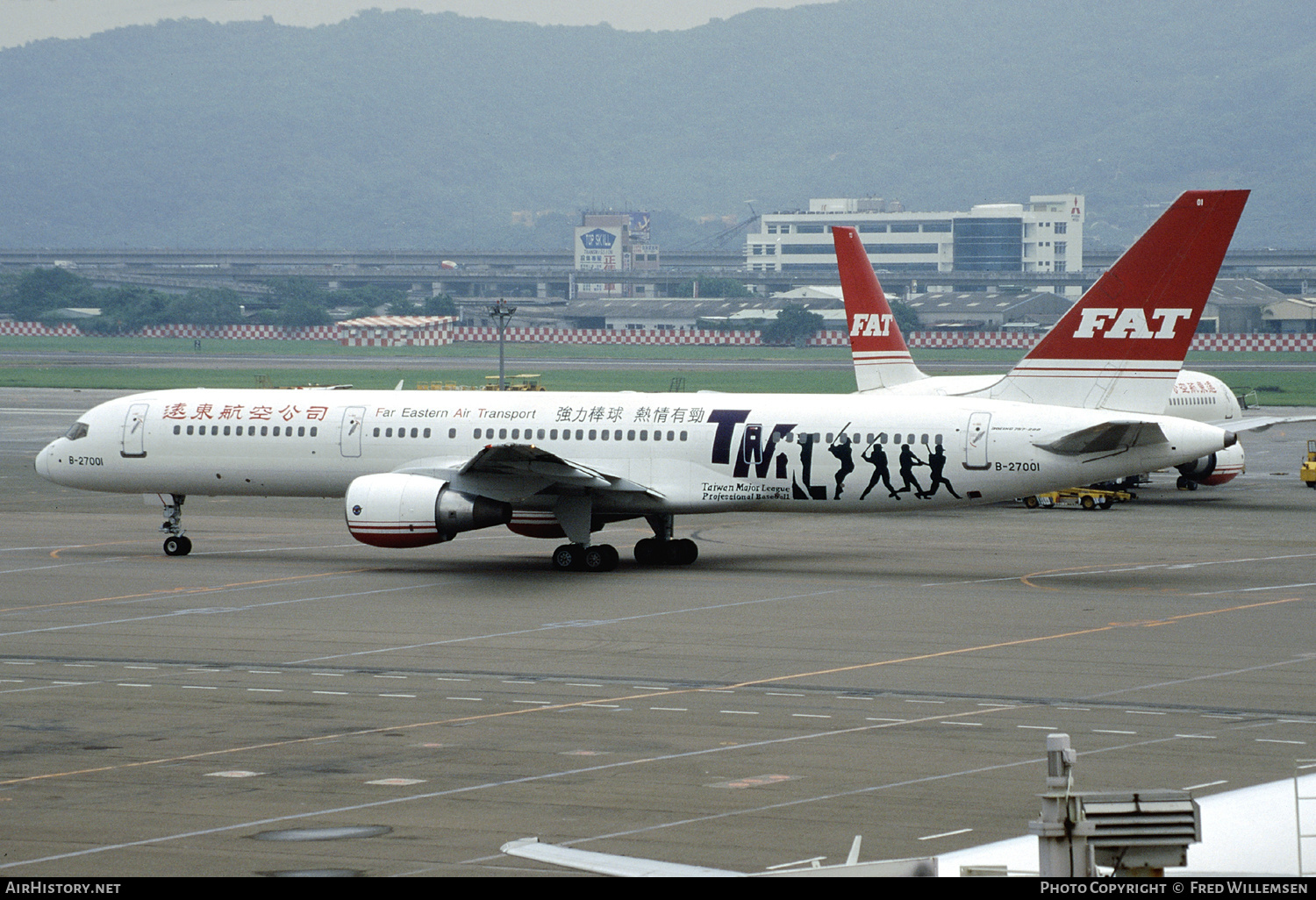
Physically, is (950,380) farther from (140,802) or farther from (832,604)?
(140,802)

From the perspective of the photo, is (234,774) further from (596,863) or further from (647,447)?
(647,447)

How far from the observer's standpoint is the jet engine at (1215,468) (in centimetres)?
5831

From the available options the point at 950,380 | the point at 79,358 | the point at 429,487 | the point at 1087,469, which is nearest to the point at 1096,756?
the point at 1087,469

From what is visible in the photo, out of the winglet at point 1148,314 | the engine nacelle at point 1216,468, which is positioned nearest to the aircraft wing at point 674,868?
the winglet at point 1148,314

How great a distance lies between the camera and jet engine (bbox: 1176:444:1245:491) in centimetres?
5831

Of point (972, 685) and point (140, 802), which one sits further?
point (972, 685)

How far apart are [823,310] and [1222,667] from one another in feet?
568

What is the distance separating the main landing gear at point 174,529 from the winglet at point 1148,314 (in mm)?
21764

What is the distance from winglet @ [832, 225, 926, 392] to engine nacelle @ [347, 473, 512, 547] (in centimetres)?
2093

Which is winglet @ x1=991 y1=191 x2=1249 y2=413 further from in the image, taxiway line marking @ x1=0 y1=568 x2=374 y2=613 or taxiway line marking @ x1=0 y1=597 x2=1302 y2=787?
taxiway line marking @ x1=0 y1=568 x2=374 y2=613

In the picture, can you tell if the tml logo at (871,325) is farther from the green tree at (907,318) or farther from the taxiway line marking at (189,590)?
the green tree at (907,318)

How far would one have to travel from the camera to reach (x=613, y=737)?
69.2 ft

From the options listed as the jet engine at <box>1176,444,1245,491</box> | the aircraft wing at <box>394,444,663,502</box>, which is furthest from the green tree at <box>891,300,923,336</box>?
the aircraft wing at <box>394,444,663,502</box>

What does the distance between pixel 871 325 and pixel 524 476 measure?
20242 millimetres
